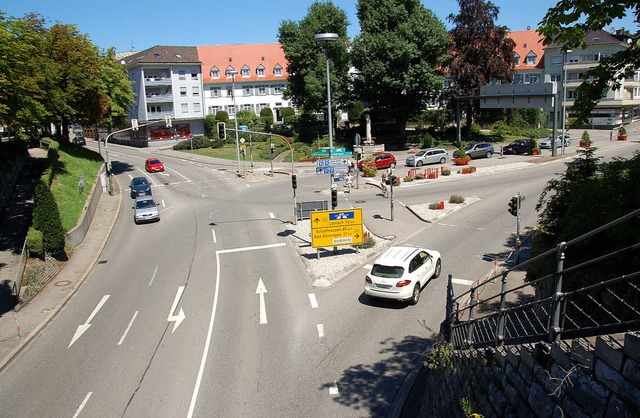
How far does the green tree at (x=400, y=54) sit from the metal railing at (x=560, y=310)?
4692 cm

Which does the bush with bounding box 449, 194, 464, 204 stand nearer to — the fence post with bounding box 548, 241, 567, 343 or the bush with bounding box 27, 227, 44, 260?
the bush with bounding box 27, 227, 44, 260

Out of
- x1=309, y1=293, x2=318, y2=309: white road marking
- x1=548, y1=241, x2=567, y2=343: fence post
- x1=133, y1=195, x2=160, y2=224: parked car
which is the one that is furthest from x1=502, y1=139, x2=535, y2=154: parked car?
x1=548, y1=241, x2=567, y2=343: fence post

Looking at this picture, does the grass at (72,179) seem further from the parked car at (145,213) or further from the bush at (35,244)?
the bush at (35,244)

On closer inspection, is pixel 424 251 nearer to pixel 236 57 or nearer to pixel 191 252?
pixel 191 252

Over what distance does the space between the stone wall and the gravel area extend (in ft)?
44.0

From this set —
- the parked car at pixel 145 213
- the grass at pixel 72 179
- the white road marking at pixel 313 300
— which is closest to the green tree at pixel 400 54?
the grass at pixel 72 179

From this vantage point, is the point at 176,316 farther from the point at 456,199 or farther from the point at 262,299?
the point at 456,199

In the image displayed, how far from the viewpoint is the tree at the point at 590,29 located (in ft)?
29.0

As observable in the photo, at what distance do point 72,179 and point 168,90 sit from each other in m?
46.5

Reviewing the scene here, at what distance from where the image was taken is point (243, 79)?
3403 inches

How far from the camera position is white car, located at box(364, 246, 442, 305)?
17.0 meters

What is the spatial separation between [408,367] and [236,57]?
269ft

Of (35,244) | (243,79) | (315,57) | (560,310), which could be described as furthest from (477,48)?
(560,310)

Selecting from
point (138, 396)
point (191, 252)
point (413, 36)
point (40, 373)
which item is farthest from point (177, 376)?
point (413, 36)
